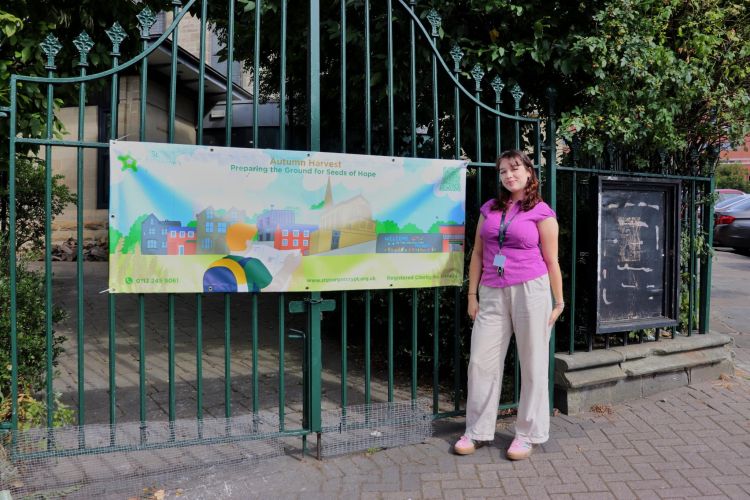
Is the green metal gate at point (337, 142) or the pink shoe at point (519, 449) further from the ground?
the green metal gate at point (337, 142)

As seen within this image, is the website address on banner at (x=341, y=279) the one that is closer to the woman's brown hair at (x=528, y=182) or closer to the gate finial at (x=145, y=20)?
the woman's brown hair at (x=528, y=182)

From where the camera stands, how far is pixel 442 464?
362 centimetres

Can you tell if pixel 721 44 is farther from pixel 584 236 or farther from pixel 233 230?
pixel 233 230

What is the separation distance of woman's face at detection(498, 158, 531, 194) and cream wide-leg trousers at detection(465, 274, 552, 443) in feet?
1.84

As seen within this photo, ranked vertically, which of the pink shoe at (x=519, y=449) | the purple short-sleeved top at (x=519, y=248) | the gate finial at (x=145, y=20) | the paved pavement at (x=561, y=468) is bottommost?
the paved pavement at (x=561, y=468)

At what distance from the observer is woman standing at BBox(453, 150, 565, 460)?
143 inches

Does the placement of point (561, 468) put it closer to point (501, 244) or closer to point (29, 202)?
point (501, 244)

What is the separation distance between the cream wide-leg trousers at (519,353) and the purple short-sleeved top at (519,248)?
0.17 ft

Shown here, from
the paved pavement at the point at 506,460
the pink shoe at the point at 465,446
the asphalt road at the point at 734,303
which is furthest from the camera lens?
the asphalt road at the point at 734,303

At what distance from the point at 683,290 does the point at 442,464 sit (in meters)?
3.11

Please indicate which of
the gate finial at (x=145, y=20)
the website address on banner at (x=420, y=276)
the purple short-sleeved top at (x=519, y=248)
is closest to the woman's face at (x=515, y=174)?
the purple short-sleeved top at (x=519, y=248)

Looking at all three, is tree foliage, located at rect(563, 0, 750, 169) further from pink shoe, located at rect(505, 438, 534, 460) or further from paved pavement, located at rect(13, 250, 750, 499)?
Answer: pink shoe, located at rect(505, 438, 534, 460)

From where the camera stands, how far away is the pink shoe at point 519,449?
366cm

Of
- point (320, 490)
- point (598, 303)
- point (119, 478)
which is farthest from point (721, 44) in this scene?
point (119, 478)
